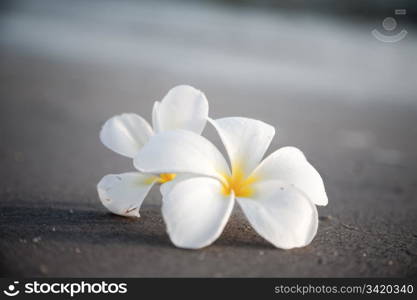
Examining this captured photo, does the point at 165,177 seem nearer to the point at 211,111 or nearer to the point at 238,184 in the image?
the point at 238,184

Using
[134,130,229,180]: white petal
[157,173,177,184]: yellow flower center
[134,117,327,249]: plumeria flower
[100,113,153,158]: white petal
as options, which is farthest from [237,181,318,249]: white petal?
[100,113,153,158]: white petal

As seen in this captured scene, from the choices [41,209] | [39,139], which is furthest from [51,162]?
[41,209]

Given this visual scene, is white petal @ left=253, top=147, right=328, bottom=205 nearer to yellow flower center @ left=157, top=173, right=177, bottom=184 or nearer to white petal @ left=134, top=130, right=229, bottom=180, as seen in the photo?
white petal @ left=134, top=130, right=229, bottom=180

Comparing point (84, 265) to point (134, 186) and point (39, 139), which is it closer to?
point (134, 186)

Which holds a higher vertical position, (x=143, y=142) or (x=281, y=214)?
(x=143, y=142)

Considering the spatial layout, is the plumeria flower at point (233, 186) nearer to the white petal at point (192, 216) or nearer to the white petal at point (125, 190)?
the white petal at point (192, 216)

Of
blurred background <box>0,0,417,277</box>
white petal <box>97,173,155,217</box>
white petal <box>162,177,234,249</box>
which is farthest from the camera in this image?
white petal <box>97,173,155,217</box>

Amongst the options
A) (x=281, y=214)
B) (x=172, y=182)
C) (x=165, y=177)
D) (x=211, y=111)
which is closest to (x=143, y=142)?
(x=165, y=177)
